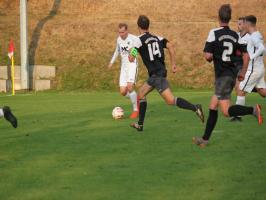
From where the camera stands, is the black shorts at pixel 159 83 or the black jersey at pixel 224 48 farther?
the black shorts at pixel 159 83

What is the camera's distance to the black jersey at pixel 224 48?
1110 cm

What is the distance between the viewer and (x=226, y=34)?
11.1 meters

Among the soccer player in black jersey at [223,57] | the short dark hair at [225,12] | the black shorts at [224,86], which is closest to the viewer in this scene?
the short dark hair at [225,12]

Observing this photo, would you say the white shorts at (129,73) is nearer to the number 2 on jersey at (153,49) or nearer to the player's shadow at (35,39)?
the number 2 on jersey at (153,49)

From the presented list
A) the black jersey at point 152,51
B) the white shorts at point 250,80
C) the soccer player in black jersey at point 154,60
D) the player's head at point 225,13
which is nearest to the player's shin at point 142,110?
the soccer player in black jersey at point 154,60

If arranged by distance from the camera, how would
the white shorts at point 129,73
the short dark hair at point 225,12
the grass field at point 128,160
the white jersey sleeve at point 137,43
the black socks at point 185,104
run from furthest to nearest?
1. the white shorts at point 129,73
2. the white jersey sleeve at point 137,43
3. the black socks at point 185,104
4. the short dark hair at point 225,12
5. the grass field at point 128,160

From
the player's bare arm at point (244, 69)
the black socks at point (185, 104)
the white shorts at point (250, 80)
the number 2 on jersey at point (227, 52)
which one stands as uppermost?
the number 2 on jersey at point (227, 52)

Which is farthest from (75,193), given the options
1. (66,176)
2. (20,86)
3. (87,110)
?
(20,86)

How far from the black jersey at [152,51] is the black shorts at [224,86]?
236 centimetres

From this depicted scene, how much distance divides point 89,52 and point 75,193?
975 inches

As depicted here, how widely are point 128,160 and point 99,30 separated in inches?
960

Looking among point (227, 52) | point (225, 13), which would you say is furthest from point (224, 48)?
point (225, 13)

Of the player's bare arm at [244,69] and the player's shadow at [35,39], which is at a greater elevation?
the player's bare arm at [244,69]

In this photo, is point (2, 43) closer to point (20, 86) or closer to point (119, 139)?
point (20, 86)
